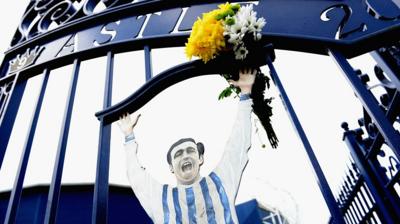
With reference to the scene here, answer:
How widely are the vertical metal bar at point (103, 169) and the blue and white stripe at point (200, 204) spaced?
1.02 feet

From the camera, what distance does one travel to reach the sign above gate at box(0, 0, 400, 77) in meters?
1.31

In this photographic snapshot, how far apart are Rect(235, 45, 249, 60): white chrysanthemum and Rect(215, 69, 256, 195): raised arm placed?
0.23 ft

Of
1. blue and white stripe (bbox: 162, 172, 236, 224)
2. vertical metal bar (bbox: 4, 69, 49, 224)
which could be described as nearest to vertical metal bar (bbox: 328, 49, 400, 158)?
blue and white stripe (bbox: 162, 172, 236, 224)

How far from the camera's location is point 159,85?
1.45 meters

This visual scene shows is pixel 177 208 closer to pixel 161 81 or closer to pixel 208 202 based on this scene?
pixel 208 202

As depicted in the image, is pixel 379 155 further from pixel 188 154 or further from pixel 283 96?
pixel 188 154

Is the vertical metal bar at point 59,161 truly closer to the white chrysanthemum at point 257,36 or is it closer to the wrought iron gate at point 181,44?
the wrought iron gate at point 181,44

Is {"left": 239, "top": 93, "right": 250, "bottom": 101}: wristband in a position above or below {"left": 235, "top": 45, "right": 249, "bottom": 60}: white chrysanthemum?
below

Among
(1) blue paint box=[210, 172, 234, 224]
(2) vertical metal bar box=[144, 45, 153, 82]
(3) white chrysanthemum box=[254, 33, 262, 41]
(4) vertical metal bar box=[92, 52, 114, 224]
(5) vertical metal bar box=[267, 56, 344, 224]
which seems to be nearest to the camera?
(5) vertical metal bar box=[267, 56, 344, 224]

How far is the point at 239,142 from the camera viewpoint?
139 cm

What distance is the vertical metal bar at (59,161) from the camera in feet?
3.96

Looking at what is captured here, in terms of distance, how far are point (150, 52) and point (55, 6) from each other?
1129 mm

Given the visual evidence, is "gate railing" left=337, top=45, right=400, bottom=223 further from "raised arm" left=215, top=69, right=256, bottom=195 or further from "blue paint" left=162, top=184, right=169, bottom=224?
"blue paint" left=162, top=184, right=169, bottom=224

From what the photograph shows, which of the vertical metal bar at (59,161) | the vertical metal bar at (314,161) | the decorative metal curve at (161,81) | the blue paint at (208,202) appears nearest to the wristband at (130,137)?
the decorative metal curve at (161,81)
